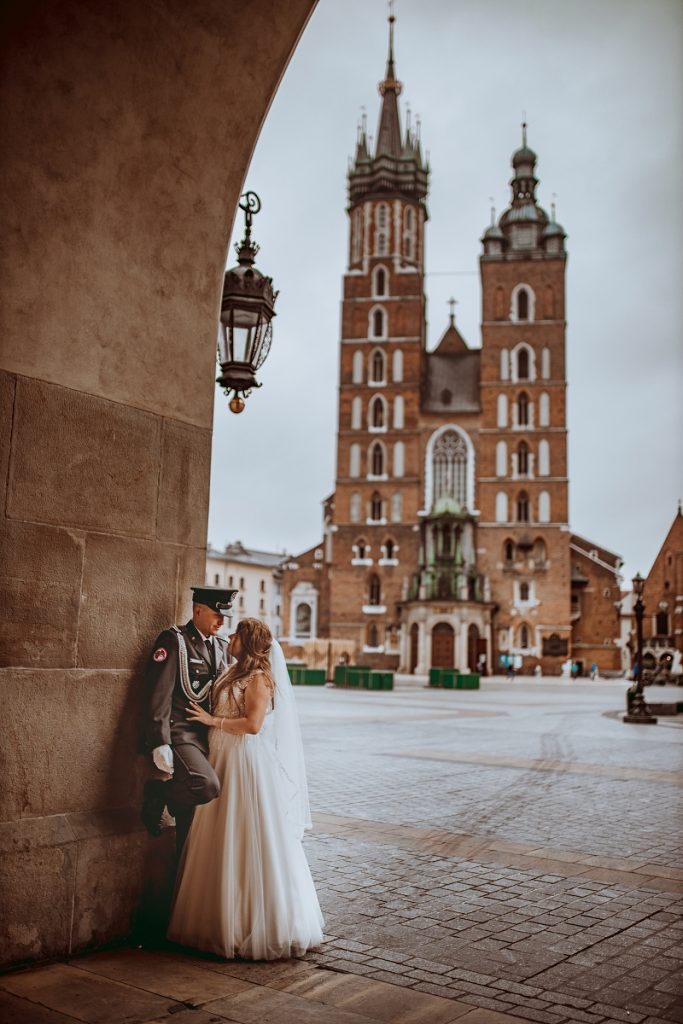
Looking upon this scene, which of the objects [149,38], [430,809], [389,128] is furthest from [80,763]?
[389,128]

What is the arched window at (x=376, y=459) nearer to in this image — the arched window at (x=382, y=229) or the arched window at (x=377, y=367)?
the arched window at (x=377, y=367)

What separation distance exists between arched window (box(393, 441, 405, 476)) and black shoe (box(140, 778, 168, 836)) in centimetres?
5355

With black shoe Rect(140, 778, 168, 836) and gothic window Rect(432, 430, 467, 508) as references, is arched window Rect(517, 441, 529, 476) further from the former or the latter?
black shoe Rect(140, 778, 168, 836)

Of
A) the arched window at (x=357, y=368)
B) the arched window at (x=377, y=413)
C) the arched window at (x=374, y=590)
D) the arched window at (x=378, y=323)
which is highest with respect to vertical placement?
the arched window at (x=378, y=323)

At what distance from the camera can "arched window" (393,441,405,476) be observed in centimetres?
5788

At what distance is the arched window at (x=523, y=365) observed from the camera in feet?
191

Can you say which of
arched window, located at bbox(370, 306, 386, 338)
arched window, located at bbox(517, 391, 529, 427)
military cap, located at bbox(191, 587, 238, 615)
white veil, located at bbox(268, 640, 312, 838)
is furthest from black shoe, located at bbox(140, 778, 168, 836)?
arched window, located at bbox(370, 306, 386, 338)

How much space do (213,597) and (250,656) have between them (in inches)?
14.6

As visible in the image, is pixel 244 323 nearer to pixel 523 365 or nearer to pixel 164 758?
pixel 164 758

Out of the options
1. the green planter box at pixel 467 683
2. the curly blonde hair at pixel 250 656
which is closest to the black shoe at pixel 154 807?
the curly blonde hair at pixel 250 656

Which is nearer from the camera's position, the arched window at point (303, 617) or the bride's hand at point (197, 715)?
the bride's hand at point (197, 715)

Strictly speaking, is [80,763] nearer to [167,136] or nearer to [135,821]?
[135,821]

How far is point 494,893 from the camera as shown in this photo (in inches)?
212

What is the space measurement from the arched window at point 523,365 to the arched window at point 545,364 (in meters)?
0.86
